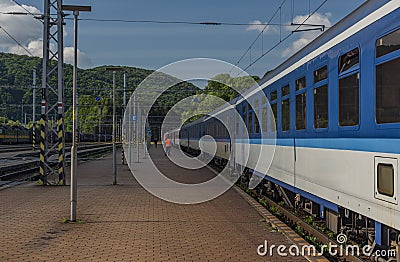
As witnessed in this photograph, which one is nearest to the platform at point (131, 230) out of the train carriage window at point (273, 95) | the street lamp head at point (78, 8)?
the train carriage window at point (273, 95)

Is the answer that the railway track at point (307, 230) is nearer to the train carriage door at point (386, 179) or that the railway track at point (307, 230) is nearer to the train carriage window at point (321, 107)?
the train carriage door at point (386, 179)

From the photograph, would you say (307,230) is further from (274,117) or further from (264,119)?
(264,119)

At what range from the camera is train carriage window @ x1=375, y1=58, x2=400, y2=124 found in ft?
19.3

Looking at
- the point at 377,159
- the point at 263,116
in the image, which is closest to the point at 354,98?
the point at 377,159

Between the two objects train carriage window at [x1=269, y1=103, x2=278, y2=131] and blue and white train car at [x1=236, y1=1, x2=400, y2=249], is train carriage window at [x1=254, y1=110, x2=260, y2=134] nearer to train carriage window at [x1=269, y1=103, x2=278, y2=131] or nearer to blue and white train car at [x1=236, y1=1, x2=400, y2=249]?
train carriage window at [x1=269, y1=103, x2=278, y2=131]

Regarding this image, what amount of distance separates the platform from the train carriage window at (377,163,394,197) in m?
2.02

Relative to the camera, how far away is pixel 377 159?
6.23 meters

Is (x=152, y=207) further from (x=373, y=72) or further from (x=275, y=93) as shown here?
(x=373, y=72)

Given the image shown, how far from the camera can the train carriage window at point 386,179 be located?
232 inches

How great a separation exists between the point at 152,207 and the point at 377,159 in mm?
7401

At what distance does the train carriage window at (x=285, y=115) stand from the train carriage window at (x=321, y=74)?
6.41ft

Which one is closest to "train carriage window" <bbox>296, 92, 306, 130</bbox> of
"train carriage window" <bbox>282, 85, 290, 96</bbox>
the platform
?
"train carriage window" <bbox>282, 85, 290, 96</bbox>

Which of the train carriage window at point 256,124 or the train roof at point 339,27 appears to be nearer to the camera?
the train roof at point 339,27

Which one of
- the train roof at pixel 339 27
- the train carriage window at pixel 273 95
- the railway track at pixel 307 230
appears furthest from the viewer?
the train carriage window at pixel 273 95
